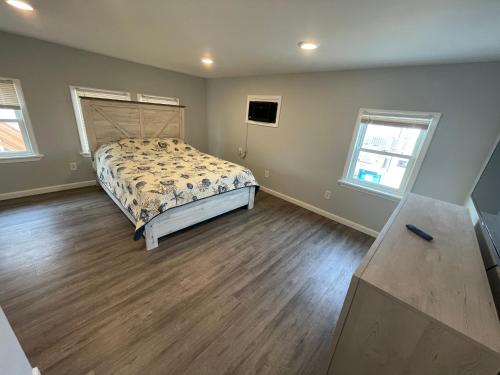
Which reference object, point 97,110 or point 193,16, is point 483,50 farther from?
point 97,110

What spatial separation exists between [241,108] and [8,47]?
11.2 feet

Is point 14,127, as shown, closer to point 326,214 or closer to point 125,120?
point 125,120

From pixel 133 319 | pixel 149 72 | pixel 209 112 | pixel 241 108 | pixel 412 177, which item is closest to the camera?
pixel 133 319

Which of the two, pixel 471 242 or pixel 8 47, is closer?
pixel 471 242

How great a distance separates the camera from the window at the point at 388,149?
7.96 ft

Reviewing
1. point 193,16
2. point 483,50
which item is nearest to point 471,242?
point 483,50

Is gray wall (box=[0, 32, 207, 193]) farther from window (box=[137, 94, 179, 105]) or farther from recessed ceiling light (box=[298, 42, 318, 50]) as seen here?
recessed ceiling light (box=[298, 42, 318, 50])

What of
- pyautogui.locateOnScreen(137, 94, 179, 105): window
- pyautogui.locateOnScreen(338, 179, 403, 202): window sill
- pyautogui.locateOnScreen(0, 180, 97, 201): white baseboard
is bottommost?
pyautogui.locateOnScreen(0, 180, 97, 201): white baseboard

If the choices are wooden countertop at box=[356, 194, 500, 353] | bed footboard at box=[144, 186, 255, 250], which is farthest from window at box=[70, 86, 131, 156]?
wooden countertop at box=[356, 194, 500, 353]

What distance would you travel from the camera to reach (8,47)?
261cm

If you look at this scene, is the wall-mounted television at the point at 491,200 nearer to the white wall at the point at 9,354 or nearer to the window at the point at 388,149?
the window at the point at 388,149

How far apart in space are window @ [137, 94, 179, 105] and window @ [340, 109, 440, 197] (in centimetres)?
369

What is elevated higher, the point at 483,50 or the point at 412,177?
the point at 483,50

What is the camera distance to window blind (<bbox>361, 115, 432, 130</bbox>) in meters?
2.37
